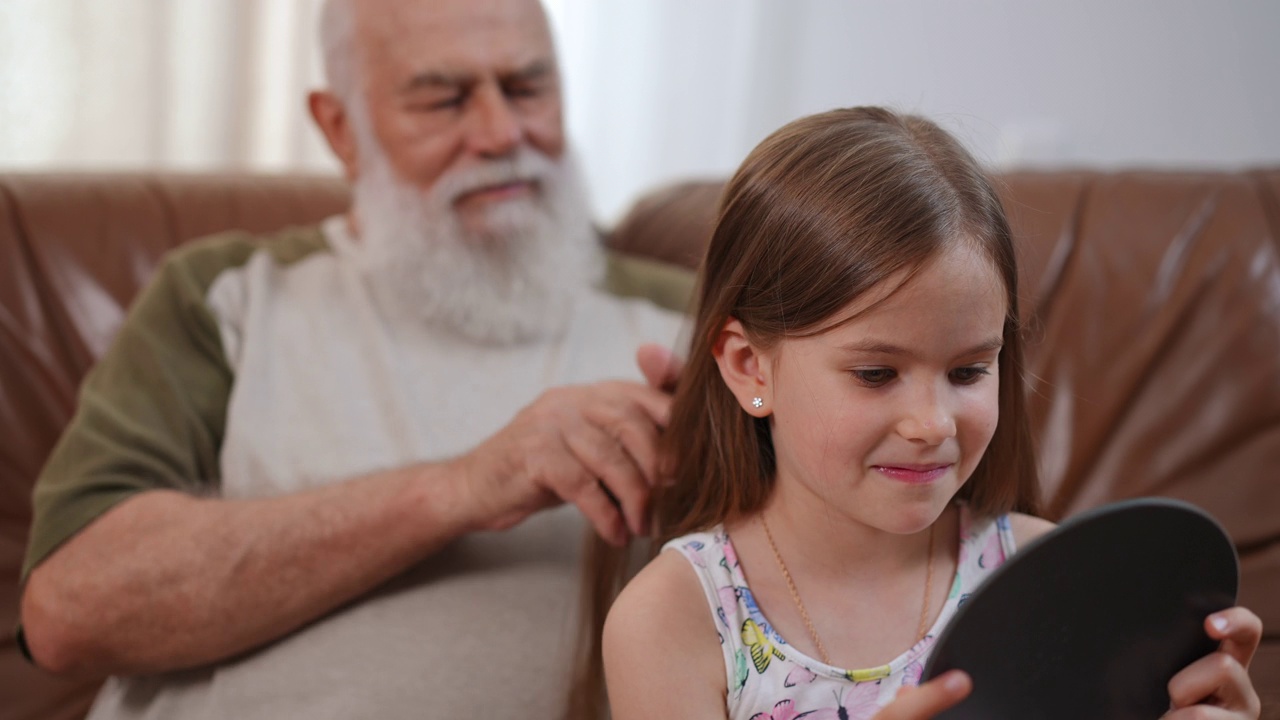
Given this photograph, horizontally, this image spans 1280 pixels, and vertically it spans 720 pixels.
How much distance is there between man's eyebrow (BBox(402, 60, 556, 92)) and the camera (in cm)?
163

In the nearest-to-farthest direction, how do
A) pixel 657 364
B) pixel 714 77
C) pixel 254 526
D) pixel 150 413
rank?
pixel 657 364
pixel 254 526
pixel 150 413
pixel 714 77

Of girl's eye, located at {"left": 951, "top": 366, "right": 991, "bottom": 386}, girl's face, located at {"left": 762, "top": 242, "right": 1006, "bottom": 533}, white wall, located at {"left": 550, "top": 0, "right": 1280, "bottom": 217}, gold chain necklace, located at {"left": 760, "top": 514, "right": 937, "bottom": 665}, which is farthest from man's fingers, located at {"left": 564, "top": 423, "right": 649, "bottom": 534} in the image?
white wall, located at {"left": 550, "top": 0, "right": 1280, "bottom": 217}

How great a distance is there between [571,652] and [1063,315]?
2.90ft

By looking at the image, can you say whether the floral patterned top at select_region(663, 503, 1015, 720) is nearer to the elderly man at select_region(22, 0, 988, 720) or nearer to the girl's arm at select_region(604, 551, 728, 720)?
the girl's arm at select_region(604, 551, 728, 720)

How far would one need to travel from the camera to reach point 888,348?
81 cm

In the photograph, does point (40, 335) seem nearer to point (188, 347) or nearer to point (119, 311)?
point (119, 311)

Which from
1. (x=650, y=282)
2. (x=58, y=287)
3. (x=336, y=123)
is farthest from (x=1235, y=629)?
(x=58, y=287)

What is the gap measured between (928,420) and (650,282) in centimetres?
102

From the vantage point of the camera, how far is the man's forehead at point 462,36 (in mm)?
1622

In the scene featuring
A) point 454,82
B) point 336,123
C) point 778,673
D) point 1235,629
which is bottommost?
point 778,673

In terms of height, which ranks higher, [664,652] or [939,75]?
[939,75]

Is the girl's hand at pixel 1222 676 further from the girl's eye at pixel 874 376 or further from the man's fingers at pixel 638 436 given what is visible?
the man's fingers at pixel 638 436

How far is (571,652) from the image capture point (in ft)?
4.17

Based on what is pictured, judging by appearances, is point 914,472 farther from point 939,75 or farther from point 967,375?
point 939,75
